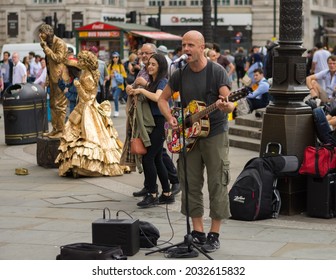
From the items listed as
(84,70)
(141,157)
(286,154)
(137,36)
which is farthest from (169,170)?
(137,36)

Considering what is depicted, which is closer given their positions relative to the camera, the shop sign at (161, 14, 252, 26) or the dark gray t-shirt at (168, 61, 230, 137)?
the dark gray t-shirt at (168, 61, 230, 137)

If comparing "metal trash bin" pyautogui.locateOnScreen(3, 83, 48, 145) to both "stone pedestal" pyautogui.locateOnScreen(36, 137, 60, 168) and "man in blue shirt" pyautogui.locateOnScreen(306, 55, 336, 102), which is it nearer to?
"stone pedestal" pyautogui.locateOnScreen(36, 137, 60, 168)

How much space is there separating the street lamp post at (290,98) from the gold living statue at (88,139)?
9.81 feet

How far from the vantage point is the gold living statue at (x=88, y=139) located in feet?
40.1

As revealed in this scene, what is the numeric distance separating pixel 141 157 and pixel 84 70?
2752 mm

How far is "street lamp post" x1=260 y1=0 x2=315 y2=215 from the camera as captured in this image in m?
9.80

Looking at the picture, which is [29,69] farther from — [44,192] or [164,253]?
[164,253]

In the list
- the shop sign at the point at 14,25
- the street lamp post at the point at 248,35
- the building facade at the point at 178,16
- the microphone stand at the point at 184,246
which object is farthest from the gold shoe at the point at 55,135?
the street lamp post at the point at 248,35

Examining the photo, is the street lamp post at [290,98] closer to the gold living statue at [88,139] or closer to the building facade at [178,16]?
the gold living statue at [88,139]

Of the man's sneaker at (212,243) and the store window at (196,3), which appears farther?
the store window at (196,3)

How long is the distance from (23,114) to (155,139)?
292 inches

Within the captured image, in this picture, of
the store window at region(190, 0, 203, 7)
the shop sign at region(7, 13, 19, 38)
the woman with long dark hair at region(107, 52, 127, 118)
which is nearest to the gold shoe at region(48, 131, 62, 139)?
the woman with long dark hair at region(107, 52, 127, 118)

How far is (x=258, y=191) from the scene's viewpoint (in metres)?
9.15

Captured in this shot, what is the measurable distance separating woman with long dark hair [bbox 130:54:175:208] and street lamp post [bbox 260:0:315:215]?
1157mm
